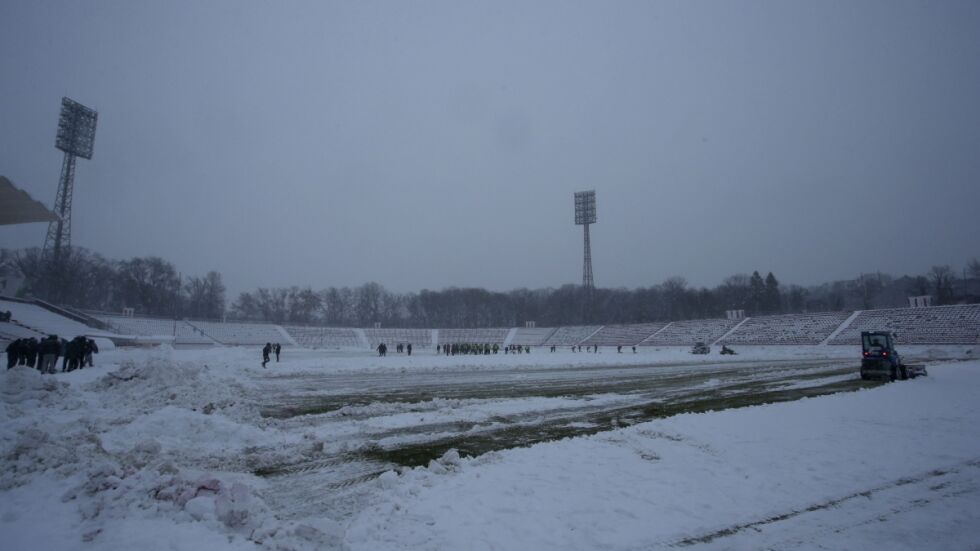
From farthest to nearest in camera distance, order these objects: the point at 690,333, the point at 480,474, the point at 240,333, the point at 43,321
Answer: the point at 690,333, the point at 240,333, the point at 43,321, the point at 480,474

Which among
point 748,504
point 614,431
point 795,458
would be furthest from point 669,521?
point 614,431

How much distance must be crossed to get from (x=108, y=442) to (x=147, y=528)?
4268mm

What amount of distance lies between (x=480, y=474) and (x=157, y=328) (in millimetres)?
69246

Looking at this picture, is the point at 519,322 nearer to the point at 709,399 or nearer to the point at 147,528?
the point at 709,399

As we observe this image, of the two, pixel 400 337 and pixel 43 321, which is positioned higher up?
pixel 43 321

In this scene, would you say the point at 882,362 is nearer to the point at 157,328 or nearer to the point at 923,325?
the point at 923,325

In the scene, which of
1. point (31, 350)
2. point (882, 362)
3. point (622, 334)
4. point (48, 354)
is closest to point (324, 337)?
point (622, 334)

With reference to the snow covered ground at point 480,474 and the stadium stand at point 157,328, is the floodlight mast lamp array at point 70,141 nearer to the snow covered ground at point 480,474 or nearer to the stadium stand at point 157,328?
the stadium stand at point 157,328

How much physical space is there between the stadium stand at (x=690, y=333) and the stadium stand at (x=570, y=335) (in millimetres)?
13227

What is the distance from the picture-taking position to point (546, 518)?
4.90 meters

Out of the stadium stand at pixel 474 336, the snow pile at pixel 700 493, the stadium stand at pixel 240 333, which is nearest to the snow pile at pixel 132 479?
the snow pile at pixel 700 493

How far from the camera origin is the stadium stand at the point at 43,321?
128ft

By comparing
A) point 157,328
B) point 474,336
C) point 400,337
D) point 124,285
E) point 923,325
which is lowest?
point 400,337

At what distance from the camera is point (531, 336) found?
8706 centimetres
